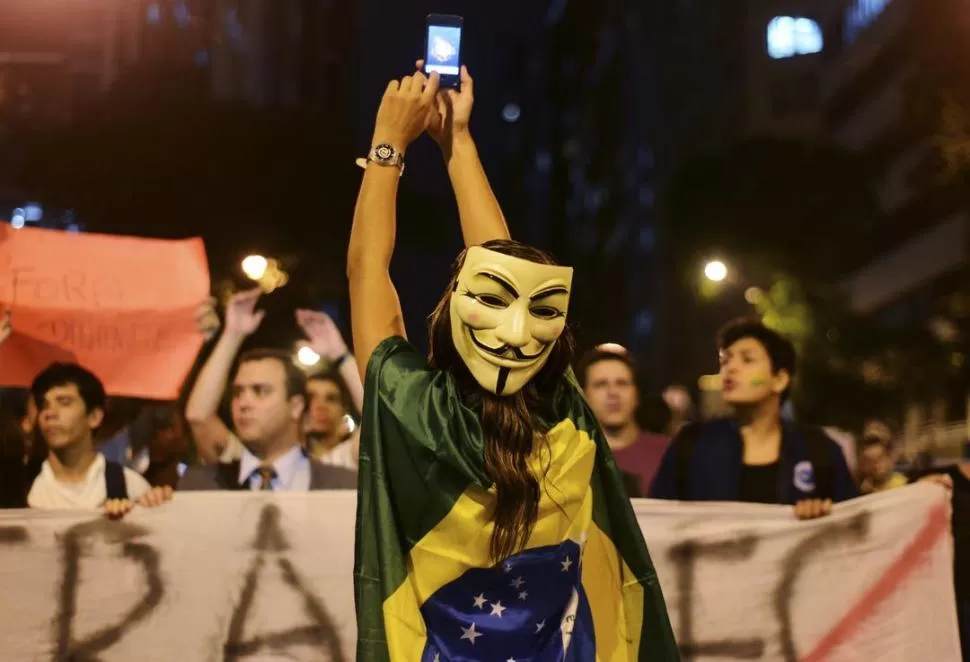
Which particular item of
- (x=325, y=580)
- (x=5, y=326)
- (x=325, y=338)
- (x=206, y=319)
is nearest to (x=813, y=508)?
(x=325, y=580)

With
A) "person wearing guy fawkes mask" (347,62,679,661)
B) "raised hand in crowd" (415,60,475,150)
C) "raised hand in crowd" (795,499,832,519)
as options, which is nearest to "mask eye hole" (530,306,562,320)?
"person wearing guy fawkes mask" (347,62,679,661)

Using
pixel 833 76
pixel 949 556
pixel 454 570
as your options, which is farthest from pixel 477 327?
pixel 833 76

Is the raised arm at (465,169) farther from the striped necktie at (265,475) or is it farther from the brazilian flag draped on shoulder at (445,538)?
the striped necktie at (265,475)

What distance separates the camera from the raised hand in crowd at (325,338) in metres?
5.57

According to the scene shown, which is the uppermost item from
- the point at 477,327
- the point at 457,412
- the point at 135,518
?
the point at 477,327

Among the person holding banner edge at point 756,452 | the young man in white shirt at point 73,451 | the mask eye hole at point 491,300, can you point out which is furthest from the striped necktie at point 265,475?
the mask eye hole at point 491,300

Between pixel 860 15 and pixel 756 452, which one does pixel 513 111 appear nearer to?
pixel 860 15

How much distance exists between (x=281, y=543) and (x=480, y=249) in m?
2.03

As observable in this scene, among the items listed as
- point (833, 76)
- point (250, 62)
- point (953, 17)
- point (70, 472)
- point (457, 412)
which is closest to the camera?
point (457, 412)

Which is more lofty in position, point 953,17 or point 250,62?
point 250,62

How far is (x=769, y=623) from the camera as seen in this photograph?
3.95 meters

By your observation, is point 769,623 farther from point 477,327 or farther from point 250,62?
point 250,62

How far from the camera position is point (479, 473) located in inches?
85.1

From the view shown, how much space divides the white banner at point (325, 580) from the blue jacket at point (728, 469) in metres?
0.20
